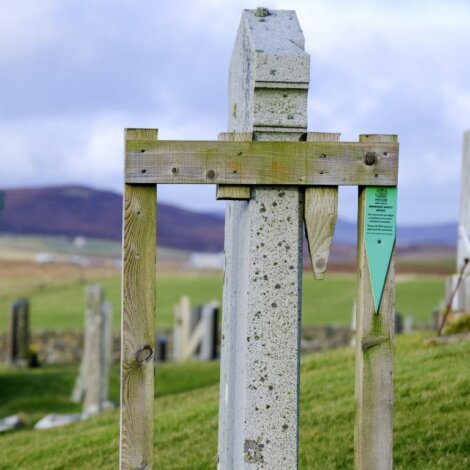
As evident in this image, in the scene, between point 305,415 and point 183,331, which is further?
point 183,331

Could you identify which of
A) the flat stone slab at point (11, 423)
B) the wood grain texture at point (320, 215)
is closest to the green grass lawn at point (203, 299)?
the flat stone slab at point (11, 423)

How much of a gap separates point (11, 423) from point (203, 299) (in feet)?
103

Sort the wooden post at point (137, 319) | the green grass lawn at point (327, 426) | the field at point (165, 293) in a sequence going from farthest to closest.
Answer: the field at point (165, 293), the green grass lawn at point (327, 426), the wooden post at point (137, 319)

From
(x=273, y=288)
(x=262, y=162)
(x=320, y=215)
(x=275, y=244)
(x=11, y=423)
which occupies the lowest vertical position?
(x=11, y=423)

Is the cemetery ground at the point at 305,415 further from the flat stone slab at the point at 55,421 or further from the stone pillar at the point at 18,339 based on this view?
the stone pillar at the point at 18,339

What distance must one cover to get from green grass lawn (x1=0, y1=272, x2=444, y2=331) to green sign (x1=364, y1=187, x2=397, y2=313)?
94.9 ft

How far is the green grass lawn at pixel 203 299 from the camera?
39781 mm

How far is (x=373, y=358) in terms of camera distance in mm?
5996

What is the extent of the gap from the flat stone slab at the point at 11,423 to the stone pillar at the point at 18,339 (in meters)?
7.58

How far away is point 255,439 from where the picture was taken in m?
5.97

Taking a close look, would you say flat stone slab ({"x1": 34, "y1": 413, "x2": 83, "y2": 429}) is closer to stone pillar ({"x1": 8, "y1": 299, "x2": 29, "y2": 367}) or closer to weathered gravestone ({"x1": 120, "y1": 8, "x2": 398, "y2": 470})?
stone pillar ({"x1": 8, "y1": 299, "x2": 29, "y2": 367})

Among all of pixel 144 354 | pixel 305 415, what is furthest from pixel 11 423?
pixel 144 354

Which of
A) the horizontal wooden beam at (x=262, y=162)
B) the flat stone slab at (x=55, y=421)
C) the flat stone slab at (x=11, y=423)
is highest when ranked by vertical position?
the horizontal wooden beam at (x=262, y=162)

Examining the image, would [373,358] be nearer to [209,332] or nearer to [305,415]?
[305,415]
